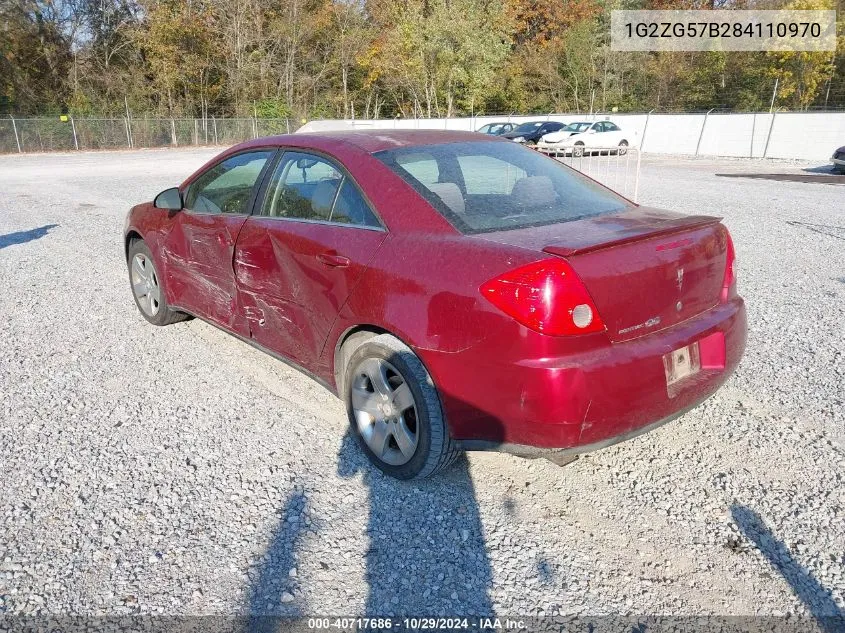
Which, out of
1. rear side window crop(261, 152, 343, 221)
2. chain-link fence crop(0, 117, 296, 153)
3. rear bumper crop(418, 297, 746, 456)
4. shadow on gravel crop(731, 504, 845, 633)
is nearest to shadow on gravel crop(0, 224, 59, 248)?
rear side window crop(261, 152, 343, 221)

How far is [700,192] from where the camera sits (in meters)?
13.6

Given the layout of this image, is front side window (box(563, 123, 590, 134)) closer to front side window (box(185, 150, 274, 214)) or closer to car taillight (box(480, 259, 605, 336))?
front side window (box(185, 150, 274, 214))

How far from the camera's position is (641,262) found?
2568 mm

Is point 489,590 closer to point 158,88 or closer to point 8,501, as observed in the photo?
point 8,501

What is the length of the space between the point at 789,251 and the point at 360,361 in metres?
6.52

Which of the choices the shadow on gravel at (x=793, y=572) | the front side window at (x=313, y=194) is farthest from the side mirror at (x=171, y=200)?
the shadow on gravel at (x=793, y=572)

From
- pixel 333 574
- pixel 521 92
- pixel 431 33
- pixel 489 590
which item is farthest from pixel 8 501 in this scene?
pixel 521 92

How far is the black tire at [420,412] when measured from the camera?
2.68 metres

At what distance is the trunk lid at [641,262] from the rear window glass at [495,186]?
6.3 inches

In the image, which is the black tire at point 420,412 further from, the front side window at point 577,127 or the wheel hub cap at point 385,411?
the front side window at point 577,127

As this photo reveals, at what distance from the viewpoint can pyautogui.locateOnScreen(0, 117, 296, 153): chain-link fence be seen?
3512cm

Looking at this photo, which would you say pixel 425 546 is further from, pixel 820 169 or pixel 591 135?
pixel 591 135

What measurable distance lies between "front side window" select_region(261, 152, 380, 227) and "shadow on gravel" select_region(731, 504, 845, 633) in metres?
2.04

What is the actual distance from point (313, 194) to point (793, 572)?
107 inches
